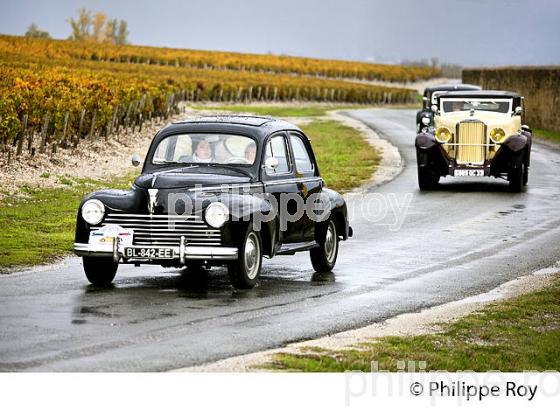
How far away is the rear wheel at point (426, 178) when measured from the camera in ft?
96.3

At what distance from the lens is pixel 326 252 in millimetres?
16422

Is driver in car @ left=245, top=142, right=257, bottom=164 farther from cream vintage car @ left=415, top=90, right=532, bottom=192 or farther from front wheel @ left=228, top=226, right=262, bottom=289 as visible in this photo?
cream vintage car @ left=415, top=90, right=532, bottom=192

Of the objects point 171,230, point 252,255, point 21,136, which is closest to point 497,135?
point 21,136

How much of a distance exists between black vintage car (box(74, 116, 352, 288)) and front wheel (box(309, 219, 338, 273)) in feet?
0.04

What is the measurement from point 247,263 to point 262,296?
1.48 feet

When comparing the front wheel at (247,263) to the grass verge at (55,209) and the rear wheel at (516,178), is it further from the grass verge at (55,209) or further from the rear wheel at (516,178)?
the rear wheel at (516,178)

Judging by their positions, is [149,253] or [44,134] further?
[44,134]

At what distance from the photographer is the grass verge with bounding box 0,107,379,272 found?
17.4m

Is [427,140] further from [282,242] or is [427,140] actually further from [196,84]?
[196,84]

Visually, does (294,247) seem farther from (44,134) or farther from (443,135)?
(44,134)

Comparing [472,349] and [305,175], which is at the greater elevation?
[305,175]

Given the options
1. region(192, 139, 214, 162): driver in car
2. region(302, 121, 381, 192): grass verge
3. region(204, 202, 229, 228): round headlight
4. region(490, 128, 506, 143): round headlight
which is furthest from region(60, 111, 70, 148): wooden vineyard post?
region(204, 202, 229, 228): round headlight

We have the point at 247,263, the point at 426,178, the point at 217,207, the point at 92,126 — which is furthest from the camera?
the point at 92,126
